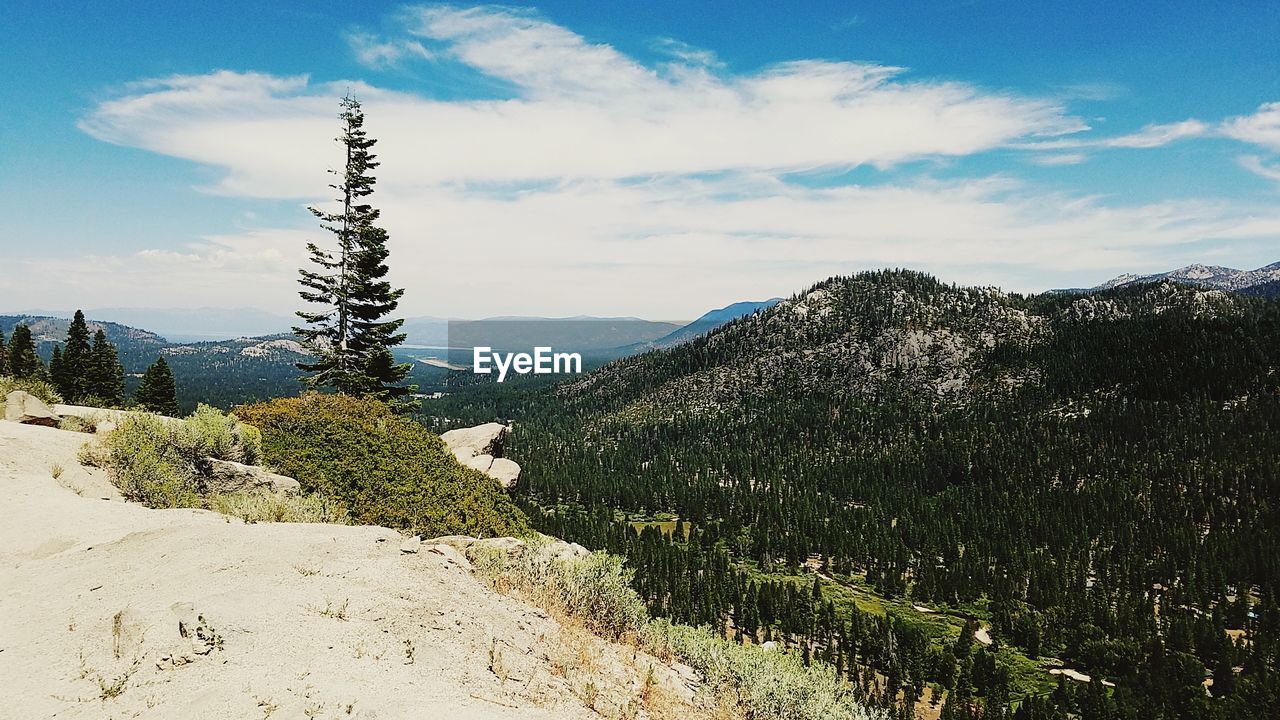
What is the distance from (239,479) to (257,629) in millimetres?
13442

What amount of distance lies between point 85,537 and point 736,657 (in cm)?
1768

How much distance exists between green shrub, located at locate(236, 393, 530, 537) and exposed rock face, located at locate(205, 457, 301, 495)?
1.12 m

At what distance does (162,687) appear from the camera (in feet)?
28.6

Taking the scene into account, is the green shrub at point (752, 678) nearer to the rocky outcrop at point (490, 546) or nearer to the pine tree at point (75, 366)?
the rocky outcrop at point (490, 546)

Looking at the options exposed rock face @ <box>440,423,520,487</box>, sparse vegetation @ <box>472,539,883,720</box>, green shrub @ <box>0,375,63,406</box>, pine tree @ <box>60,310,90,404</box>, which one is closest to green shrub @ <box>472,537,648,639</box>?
sparse vegetation @ <box>472,539,883,720</box>

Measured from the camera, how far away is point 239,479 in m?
21.2

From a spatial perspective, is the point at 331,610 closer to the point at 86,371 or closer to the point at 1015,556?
the point at 86,371

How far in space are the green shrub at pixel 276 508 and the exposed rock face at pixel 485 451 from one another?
1186cm

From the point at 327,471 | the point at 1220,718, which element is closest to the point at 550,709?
the point at 327,471

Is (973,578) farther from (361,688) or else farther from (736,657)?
(361,688)

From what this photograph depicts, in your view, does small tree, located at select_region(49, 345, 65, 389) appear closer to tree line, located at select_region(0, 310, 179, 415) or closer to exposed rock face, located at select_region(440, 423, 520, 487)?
tree line, located at select_region(0, 310, 179, 415)

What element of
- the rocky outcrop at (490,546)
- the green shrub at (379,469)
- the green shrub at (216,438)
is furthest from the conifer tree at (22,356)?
the rocky outcrop at (490,546)

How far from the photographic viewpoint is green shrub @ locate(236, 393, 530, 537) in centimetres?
2136

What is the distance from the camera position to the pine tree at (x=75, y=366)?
83.8 m
